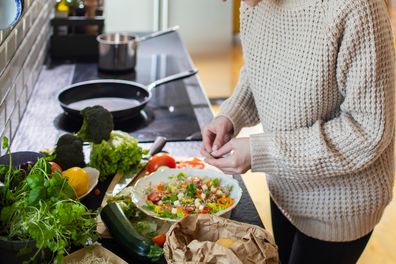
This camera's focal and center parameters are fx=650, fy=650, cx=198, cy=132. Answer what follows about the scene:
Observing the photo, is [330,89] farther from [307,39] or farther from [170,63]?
[170,63]

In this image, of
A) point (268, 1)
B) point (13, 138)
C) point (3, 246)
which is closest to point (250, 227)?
point (3, 246)

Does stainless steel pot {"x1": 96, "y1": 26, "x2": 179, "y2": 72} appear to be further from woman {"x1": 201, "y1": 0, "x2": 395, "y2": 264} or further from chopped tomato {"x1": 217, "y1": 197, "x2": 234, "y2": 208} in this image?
chopped tomato {"x1": 217, "y1": 197, "x2": 234, "y2": 208}

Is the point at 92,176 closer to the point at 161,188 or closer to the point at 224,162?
the point at 161,188

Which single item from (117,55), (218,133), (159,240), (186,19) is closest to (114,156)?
(218,133)

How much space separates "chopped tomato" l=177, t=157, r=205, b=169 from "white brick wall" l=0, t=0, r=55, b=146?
0.49 metres

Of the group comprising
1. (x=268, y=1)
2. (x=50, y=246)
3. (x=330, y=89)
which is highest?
(x=268, y=1)

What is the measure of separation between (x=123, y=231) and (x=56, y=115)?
886mm

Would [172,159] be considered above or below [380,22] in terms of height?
below

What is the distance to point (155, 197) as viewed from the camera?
154cm

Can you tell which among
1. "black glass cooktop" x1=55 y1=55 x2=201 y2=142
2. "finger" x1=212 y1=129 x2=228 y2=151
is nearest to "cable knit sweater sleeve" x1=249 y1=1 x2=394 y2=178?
"finger" x1=212 y1=129 x2=228 y2=151

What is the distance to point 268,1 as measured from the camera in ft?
5.03

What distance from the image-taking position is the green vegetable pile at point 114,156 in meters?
1.72

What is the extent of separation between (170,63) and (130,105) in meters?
0.56

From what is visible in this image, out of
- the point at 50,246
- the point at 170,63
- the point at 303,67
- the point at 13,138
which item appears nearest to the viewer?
the point at 50,246
